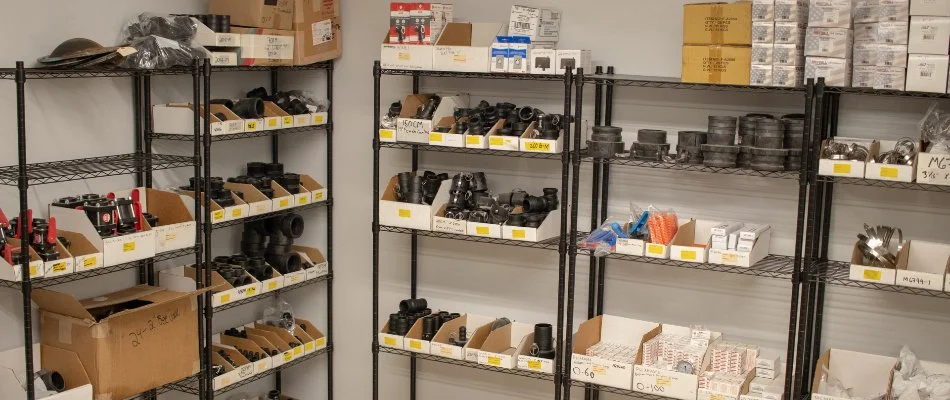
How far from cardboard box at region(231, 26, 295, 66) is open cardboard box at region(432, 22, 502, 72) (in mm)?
768

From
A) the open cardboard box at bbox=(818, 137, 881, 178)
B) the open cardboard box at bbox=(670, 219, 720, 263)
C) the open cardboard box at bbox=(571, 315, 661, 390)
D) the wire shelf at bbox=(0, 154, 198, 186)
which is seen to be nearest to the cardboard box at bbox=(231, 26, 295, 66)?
the wire shelf at bbox=(0, 154, 198, 186)

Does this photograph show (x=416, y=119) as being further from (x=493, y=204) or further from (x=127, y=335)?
(x=127, y=335)

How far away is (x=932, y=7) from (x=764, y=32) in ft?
2.00

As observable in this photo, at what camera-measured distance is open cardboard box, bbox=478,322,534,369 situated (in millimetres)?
4832

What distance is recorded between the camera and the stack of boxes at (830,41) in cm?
401

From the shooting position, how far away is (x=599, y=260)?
5039 mm

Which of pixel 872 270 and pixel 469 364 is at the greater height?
pixel 872 270

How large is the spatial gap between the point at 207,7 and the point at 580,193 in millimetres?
2057

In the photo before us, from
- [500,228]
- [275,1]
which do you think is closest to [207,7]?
[275,1]

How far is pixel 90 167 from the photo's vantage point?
441cm

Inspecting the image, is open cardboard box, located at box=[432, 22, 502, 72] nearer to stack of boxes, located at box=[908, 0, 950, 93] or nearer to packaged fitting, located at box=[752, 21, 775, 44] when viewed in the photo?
packaged fitting, located at box=[752, 21, 775, 44]

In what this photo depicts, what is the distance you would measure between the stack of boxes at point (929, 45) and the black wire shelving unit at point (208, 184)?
2.88 m

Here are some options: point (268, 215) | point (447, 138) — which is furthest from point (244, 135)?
point (447, 138)

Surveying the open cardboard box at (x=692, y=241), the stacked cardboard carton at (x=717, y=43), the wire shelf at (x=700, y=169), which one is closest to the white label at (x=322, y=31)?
the wire shelf at (x=700, y=169)
